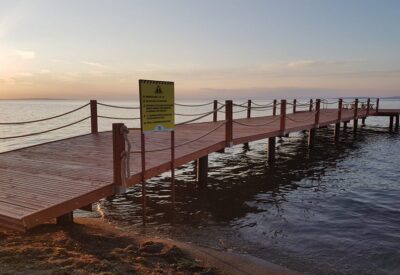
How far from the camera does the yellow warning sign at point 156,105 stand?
7.09m

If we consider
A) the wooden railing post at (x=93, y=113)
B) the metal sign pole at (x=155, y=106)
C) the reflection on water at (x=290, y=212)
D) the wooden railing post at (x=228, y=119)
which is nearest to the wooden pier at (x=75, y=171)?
the wooden railing post at (x=228, y=119)

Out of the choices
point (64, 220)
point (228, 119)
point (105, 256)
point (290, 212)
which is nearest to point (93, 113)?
point (228, 119)

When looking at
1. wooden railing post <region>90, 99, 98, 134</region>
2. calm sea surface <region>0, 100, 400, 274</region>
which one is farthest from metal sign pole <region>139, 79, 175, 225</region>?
wooden railing post <region>90, 99, 98, 134</region>

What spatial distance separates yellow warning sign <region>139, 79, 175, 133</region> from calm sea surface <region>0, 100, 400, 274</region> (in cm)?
241

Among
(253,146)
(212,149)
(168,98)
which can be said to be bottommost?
(253,146)

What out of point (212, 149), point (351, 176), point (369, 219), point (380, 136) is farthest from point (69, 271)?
point (380, 136)

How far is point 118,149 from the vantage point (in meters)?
6.79

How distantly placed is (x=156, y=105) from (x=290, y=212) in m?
5.15

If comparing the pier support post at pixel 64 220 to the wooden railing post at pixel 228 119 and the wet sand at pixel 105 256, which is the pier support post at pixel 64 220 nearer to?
the wet sand at pixel 105 256

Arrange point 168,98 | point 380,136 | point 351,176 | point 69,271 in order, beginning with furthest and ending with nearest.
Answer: point 380,136, point 351,176, point 168,98, point 69,271

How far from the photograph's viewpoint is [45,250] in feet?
19.2

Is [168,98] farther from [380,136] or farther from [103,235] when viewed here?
[380,136]

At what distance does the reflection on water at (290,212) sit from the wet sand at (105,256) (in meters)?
0.86

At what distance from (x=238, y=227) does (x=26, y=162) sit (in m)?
5.28
